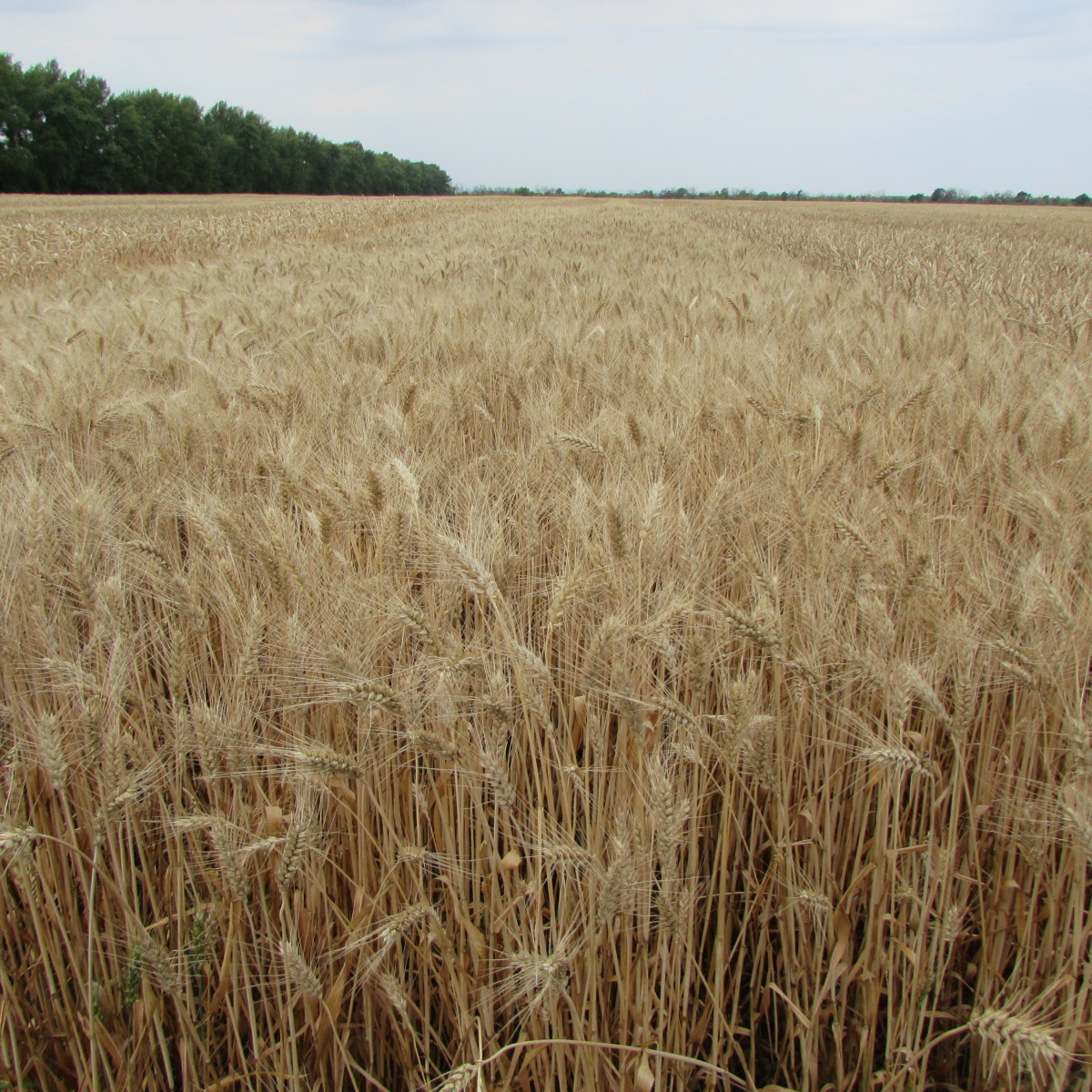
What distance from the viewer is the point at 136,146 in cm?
4847

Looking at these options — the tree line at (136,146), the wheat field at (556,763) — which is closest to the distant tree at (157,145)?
the tree line at (136,146)

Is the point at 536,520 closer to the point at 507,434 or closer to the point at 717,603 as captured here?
the point at 717,603

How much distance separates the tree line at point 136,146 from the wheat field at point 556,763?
54608 mm

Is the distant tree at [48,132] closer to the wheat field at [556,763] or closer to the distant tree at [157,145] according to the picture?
the distant tree at [157,145]

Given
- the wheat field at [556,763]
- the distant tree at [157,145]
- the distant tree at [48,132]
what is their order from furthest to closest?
the distant tree at [157,145] → the distant tree at [48,132] → the wheat field at [556,763]

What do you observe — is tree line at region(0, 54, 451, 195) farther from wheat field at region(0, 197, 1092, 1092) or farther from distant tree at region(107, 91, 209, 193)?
wheat field at region(0, 197, 1092, 1092)

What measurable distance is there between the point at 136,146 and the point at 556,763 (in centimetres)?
6174

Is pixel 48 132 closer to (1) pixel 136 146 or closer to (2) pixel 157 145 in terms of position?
(1) pixel 136 146

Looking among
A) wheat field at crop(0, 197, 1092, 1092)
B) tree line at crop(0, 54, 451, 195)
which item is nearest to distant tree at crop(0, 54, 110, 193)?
tree line at crop(0, 54, 451, 195)

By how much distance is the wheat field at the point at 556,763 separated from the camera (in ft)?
3.08

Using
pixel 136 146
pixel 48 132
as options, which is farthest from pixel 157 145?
pixel 48 132

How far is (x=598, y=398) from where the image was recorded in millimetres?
2373

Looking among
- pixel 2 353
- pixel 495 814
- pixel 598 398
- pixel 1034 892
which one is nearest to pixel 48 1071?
pixel 495 814

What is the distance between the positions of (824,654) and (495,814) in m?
0.58
